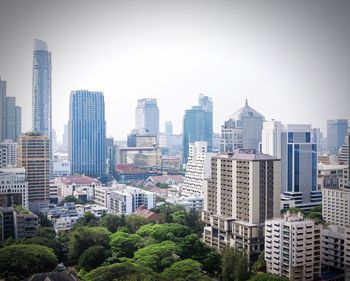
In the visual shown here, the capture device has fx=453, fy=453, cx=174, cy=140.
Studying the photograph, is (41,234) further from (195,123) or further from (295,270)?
(195,123)

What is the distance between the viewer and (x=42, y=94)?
2177 cm

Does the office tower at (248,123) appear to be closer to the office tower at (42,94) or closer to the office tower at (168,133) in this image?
the office tower at (42,94)

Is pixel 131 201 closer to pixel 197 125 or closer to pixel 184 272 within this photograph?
pixel 184 272

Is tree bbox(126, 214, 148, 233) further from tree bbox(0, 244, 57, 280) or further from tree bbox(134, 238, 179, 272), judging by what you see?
tree bbox(0, 244, 57, 280)

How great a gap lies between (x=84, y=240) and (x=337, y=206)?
15.5 ft

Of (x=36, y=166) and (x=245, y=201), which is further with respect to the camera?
(x=36, y=166)

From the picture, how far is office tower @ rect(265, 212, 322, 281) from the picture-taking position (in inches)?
235

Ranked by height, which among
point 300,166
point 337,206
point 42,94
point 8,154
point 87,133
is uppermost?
point 42,94

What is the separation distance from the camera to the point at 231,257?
19.6 feet

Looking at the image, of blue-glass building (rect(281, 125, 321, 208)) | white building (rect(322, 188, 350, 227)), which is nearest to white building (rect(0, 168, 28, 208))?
blue-glass building (rect(281, 125, 321, 208))

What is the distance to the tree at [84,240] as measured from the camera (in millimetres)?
6816

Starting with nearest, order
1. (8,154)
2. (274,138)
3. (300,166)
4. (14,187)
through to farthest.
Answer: (14,187), (300,166), (274,138), (8,154)

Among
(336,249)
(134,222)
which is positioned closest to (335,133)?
(336,249)

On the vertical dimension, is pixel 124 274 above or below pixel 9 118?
below
